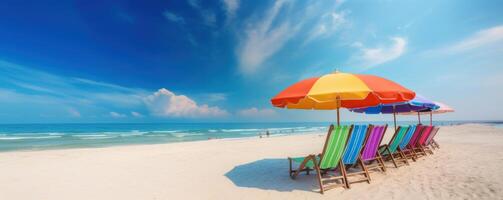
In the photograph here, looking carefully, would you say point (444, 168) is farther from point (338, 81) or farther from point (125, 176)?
point (125, 176)

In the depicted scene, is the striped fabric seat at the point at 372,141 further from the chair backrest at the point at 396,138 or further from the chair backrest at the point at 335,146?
the chair backrest at the point at 396,138

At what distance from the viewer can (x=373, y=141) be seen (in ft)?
16.0

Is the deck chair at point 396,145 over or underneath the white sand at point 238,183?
over

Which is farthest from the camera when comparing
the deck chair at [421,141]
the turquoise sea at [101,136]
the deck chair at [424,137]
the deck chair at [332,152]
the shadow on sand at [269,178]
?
the turquoise sea at [101,136]

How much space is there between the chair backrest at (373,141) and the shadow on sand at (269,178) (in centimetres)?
112

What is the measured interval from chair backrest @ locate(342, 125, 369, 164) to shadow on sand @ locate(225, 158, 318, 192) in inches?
30.9

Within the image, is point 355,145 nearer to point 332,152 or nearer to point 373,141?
point 332,152

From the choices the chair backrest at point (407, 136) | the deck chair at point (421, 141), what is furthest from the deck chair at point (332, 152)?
the deck chair at point (421, 141)

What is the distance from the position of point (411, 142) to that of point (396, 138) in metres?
1.32

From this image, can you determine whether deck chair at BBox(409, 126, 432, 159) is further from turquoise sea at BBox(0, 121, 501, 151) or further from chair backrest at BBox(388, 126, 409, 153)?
turquoise sea at BBox(0, 121, 501, 151)

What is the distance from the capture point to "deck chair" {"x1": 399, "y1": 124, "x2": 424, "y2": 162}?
6.59 metres

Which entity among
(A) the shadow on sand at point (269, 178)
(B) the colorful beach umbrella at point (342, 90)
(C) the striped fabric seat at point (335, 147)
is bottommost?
(A) the shadow on sand at point (269, 178)

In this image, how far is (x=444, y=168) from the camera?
19.0 ft

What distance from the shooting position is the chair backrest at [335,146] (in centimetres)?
409
